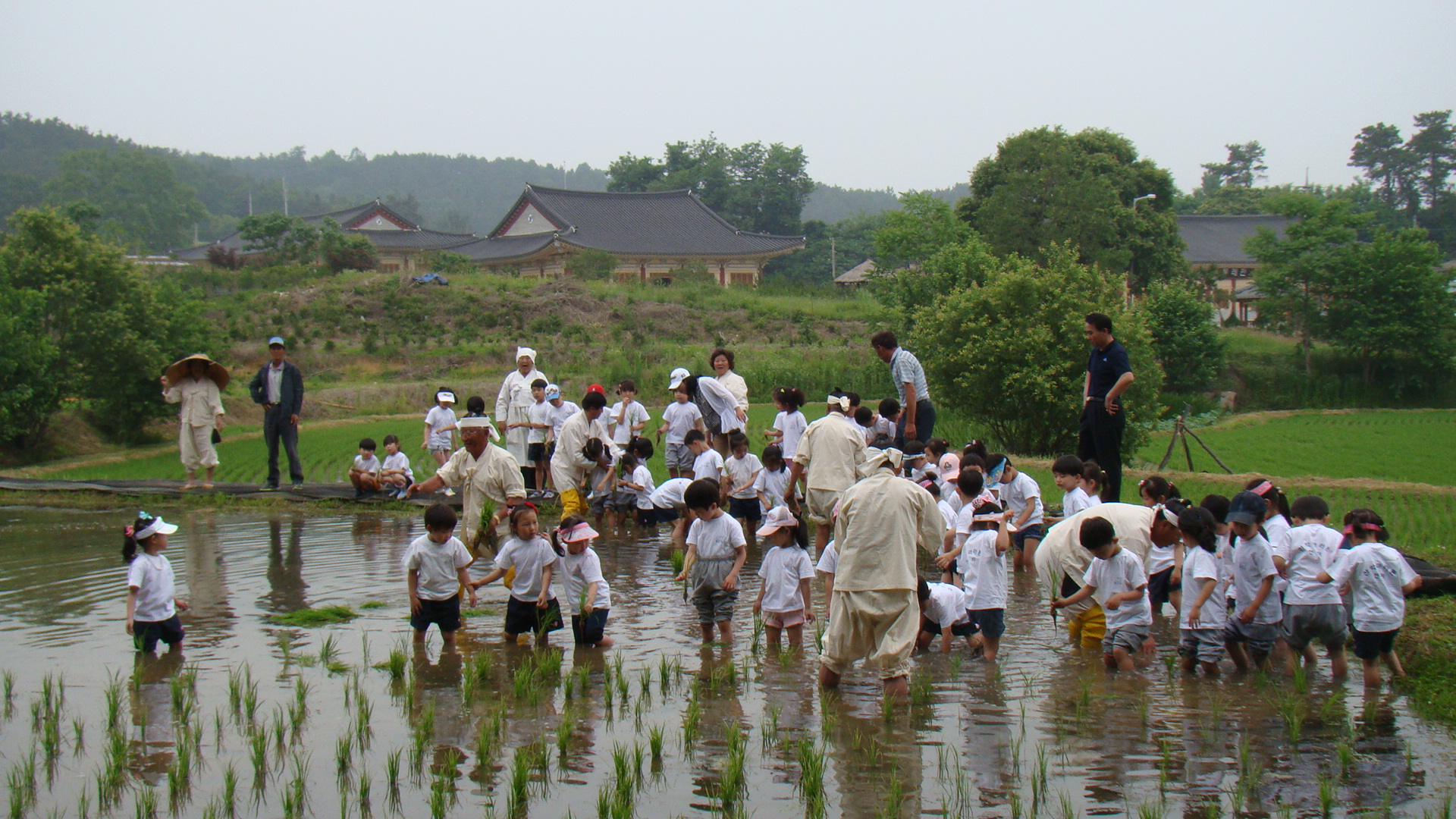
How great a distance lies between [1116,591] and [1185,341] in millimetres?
29419

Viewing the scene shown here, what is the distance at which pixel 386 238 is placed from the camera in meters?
55.2

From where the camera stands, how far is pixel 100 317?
71.4 ft

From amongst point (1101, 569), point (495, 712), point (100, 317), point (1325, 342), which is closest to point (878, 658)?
point (1101, 569)

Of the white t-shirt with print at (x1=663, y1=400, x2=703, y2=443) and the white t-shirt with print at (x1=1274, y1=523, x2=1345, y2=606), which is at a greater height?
the white t-shirt with print at (x1=663, y1=400, x2=703, y2=443)

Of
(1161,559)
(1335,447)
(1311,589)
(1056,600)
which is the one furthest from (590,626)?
(1335,447)

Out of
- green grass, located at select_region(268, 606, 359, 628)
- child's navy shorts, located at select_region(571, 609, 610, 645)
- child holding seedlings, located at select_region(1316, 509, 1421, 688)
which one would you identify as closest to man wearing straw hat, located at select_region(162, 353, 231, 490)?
green grass, located at select_region(268, 606, 359, 628)

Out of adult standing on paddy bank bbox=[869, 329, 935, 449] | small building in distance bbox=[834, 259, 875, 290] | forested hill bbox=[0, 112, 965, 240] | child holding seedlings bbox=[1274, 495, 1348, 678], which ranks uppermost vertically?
forested hill bbox=[0, 112, 965, 240]

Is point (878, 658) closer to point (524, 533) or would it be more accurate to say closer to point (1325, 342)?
point (524, 533)

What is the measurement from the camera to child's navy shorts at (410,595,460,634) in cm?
704

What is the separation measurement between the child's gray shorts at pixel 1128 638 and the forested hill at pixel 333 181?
259 ft

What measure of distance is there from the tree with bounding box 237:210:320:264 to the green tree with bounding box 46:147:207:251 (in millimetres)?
32969

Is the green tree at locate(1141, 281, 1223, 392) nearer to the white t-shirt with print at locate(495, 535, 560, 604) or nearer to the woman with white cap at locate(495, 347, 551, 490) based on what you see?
the woman with white cap at locate(495, 347, 551, 490)

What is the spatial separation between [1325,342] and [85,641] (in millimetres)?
40847

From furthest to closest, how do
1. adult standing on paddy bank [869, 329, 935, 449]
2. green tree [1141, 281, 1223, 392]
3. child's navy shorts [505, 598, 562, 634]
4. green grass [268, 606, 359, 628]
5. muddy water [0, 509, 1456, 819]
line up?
green tree [1141, 281, 1223, 392], adult standing on paddy bank [869, 329, 935, 449], green grass [268, 606, 359, 628], child's navy shorts [505, 598, 562, 634], muddy water [0, 509, 1456, 819]
